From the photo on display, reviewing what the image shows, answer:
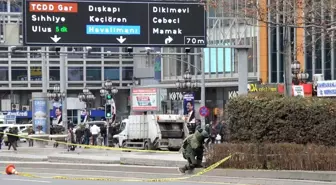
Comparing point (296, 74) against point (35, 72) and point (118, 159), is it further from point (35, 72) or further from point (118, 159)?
point (35, 72)

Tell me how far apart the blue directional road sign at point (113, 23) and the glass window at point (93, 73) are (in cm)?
6578

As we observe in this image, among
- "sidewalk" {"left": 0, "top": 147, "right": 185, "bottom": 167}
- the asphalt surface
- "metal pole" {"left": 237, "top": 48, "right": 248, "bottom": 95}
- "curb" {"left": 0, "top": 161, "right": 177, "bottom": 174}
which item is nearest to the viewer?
the asphalt surface

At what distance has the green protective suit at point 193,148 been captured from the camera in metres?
18.8

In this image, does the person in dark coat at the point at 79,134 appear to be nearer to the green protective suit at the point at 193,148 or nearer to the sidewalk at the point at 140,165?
the sidewalk at the point at 140,165

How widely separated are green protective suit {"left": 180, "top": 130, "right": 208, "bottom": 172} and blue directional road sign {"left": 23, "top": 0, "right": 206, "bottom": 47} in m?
10.0

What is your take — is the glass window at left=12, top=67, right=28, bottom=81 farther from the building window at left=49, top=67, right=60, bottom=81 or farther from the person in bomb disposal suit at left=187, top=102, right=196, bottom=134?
the person in bomb disposal suit at left=187, top=102, right=196, bottom=134

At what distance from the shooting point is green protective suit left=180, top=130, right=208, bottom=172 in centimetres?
1877

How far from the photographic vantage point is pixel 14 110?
91.8 meters

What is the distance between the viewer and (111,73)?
9519 centimetres

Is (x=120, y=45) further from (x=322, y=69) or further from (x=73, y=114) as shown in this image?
(x=73, y=114)

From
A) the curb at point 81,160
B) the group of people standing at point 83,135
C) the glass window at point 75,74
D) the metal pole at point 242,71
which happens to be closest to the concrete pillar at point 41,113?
the group of people standing at point 83,135

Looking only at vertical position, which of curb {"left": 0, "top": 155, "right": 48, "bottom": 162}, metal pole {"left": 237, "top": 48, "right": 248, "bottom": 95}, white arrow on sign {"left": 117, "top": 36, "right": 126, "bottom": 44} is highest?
white arrow on sign {"left": 117, "top": 36, "right": 126, "bottom": 44}

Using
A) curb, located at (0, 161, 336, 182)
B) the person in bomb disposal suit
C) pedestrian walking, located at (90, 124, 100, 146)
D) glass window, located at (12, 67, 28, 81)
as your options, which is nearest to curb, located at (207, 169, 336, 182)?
curb, located at (0, 161, 336, 182)

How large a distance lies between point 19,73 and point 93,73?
10261mm
